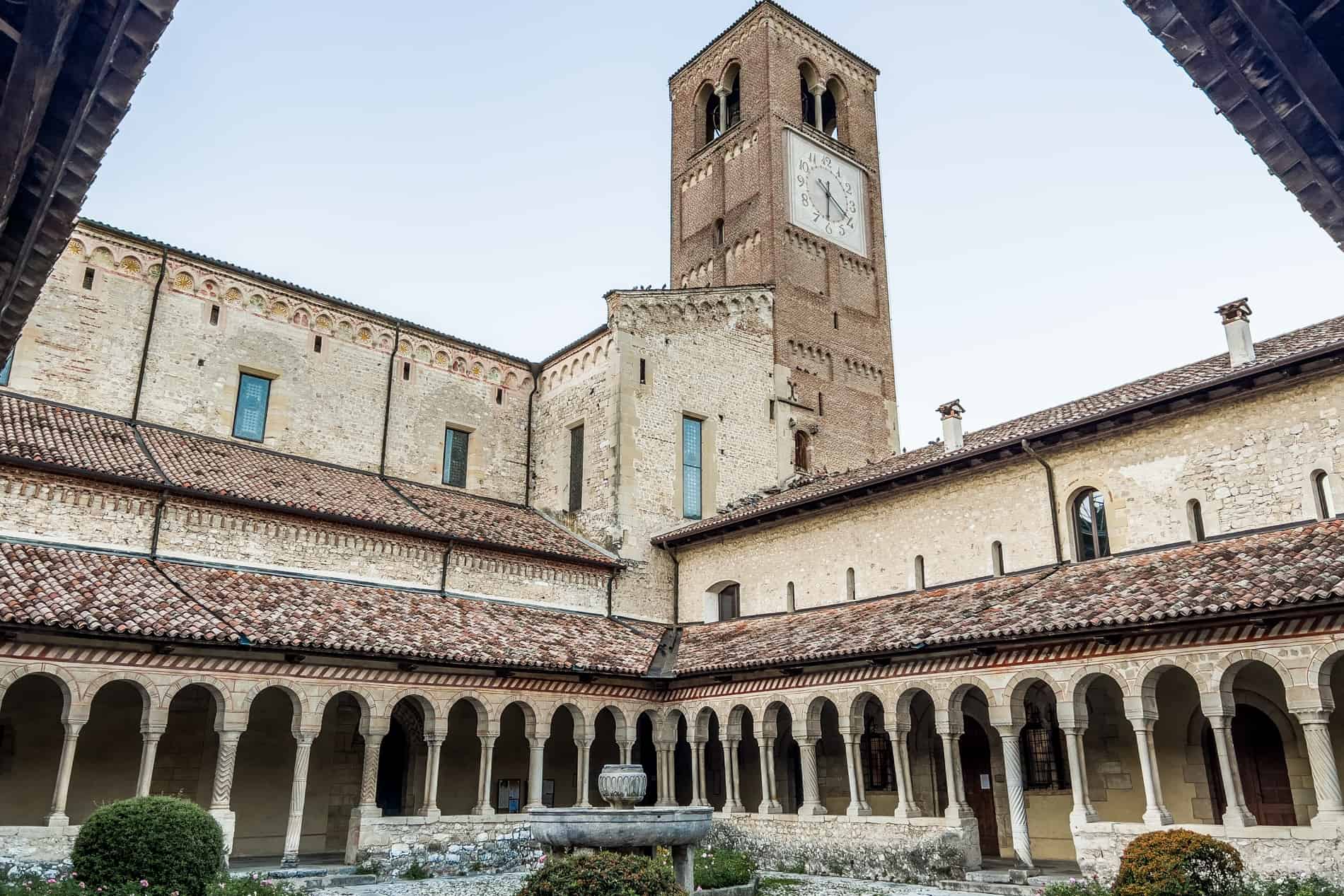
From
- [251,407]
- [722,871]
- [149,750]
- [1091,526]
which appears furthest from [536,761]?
[1091,526]

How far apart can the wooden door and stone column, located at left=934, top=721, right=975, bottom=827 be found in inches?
168

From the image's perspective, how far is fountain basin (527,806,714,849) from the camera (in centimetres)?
1084

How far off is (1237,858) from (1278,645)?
11.0ft

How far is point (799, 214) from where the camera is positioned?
32.1 meters

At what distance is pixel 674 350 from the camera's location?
27797 mm

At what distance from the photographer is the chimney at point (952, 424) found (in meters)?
21.1

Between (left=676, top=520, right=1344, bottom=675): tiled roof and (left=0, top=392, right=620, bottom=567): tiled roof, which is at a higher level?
(left=0, top=392, right=620, bottom=567): tiled roof

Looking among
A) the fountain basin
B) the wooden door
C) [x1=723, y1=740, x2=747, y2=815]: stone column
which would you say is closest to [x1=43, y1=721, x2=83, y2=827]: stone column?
the fountain basin

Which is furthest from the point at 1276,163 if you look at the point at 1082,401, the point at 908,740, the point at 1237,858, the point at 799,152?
the point at 799,152

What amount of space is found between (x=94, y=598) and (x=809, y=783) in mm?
13051

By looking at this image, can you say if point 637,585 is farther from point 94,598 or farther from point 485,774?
point 94,598

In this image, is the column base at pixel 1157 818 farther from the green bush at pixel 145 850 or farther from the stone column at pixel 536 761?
the green bush at pixel 145 850

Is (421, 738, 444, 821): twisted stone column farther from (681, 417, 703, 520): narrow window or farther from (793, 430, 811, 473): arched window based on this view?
(793, 430, 811, 473): arched window

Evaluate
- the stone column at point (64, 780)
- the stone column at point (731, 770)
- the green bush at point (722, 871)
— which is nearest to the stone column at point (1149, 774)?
the green bush at point (722, 871)
